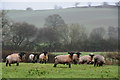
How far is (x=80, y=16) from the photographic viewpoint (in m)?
19.9

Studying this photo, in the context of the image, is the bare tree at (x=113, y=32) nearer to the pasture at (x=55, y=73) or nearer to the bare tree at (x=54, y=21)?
the bare tree at (x=54, y=21)

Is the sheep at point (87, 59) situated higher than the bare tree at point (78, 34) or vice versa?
the bare tree at point (78, 34)

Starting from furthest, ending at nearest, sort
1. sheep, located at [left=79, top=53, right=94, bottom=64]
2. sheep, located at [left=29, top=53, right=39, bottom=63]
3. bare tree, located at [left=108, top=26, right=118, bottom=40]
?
sheep, located at [left=29, top=53, right=39, bottom=63] < sheep, located at [left=79, top=53, right=94, bottom=64] < bare tree, located at [left=108, top=26, right=118, bottom=40]

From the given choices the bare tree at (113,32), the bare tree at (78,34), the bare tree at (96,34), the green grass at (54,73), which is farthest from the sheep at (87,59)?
the green grass at (54,73)

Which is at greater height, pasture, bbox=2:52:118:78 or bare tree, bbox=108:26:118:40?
bare tree, bbox=108:26:118:40

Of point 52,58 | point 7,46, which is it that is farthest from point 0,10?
point 52,58

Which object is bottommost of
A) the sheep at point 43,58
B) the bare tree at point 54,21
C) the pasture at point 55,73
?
the pasture at point 55,73

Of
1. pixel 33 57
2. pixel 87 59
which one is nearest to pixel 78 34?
pixel 87 59

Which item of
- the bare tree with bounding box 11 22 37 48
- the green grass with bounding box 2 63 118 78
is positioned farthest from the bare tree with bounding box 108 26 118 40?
the bare tree with bounding box 11 22 37 48

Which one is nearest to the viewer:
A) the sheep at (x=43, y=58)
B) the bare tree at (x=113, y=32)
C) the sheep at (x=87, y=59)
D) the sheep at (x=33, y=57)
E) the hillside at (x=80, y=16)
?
the bare tree at (x=113, y=32)

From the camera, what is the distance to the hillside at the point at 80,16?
711 inches

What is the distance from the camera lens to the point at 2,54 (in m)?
22.5

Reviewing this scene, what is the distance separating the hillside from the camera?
1806 cm

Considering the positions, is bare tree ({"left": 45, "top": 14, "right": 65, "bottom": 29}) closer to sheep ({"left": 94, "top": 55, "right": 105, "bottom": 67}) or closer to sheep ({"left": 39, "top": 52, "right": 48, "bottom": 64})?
sheep ({"left": 39, "top": 52, "right": 48, "bottom": 64})
